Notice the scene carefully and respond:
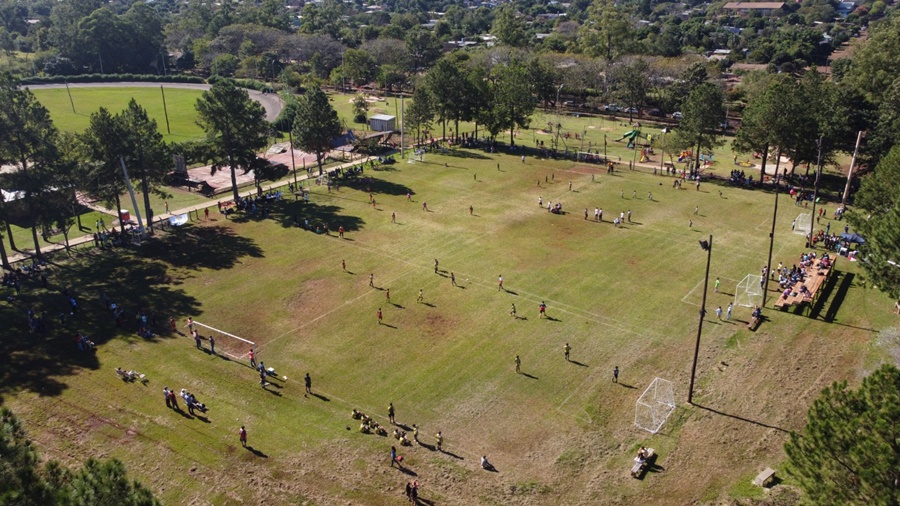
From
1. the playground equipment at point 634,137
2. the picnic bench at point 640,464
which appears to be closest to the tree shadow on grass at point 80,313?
the picnic bench at point 640,464

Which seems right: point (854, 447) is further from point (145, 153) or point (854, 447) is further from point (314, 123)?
point (314, 123)

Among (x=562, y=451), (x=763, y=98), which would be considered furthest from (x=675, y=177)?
(x=562, y=451)

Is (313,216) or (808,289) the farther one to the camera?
(313,216)

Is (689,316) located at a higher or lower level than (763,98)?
lower

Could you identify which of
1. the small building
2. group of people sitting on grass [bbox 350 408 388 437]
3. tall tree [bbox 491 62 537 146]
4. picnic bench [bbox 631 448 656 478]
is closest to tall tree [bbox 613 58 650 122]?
tall tree [bbox 491 62 537 146]

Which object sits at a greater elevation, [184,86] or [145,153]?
[145,153]

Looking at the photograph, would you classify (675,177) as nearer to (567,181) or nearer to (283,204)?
(567,181)

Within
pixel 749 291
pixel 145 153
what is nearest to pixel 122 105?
pixel 145 153
